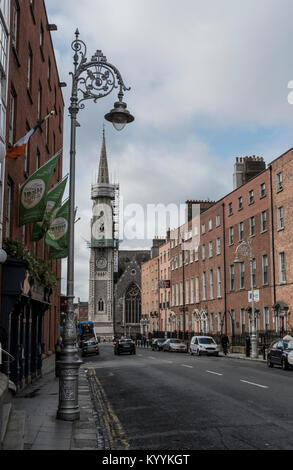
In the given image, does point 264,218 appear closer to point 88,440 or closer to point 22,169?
point 22,169

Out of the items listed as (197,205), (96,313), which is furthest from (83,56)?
(96,313)

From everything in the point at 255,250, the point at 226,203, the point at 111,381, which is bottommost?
the point at 111,381

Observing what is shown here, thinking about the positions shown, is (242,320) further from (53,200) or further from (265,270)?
(53,200)

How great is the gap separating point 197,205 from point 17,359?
49.0 m

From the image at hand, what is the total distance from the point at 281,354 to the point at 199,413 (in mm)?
14879

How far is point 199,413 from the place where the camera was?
1137 centimetres

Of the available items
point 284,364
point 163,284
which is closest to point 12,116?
point 284,364

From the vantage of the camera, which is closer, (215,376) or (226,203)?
(215,376)

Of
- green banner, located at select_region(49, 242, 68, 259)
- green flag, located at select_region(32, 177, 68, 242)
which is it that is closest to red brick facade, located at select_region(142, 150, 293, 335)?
green banner, located at select_region(49, 242, 68, 259)

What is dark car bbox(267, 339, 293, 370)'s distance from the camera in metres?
24.4

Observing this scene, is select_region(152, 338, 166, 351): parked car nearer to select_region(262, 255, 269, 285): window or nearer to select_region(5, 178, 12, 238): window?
select_region(262, 255, 269, 285): window

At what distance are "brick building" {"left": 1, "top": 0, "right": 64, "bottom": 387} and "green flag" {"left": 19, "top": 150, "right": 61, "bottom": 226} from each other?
1.75 ft

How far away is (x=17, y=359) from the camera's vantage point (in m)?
15.4

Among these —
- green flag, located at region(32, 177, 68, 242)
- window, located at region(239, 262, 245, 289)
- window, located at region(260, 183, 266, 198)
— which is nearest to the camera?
green flag, located at region(32, 177, 68, 242)
